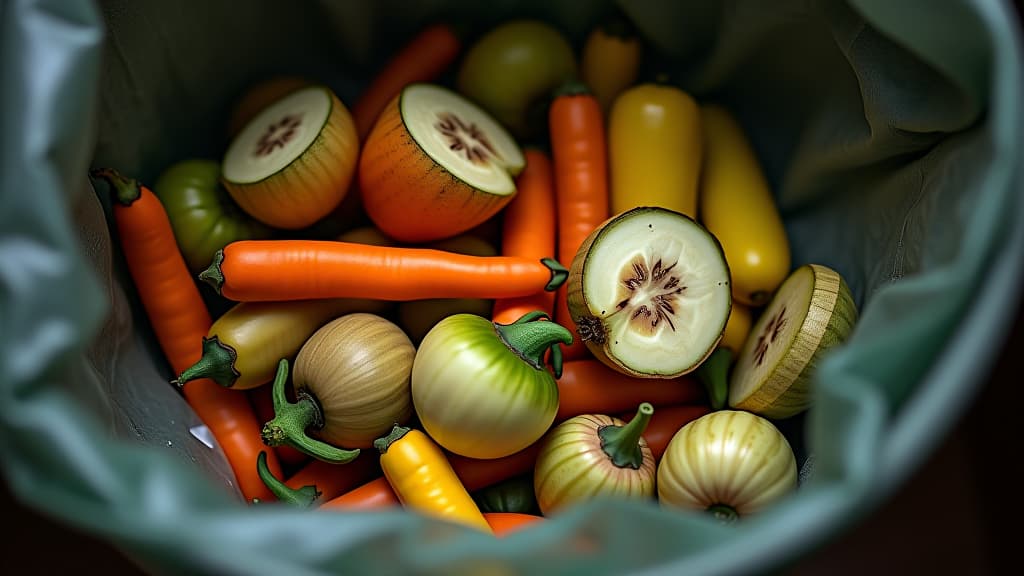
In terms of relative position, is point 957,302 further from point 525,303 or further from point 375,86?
point 375,86

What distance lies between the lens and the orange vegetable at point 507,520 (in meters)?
0.66

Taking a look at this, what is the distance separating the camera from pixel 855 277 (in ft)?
2.36

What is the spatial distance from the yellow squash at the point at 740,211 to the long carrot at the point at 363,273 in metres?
0.15

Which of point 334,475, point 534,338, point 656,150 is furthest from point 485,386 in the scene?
point 656,150

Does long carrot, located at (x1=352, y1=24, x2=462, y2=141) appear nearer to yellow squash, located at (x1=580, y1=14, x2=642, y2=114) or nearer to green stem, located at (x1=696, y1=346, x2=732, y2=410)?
yellow squash, located at (x1=580, y1=14, x2=642, y2=114)

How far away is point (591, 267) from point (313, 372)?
0.71ft

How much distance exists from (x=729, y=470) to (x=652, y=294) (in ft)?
0.46

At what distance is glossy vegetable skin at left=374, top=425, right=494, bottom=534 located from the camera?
0.64 meters

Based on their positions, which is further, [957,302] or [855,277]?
[855,277]

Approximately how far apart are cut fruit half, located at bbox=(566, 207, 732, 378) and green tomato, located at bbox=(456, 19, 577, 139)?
0.62 feet

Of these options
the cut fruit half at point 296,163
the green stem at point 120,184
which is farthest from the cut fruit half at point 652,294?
the green stem at point 120,184

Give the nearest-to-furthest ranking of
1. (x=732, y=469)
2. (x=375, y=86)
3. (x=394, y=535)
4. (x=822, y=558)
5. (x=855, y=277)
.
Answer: (x=394, y=535)
(x=732, y=469)
(x=855, y=277)
(x=375, y=86)
(x=822, y=558)

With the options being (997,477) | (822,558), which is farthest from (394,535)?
(997,477)

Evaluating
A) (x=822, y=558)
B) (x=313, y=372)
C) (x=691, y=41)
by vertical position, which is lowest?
(x=822, y=558)
